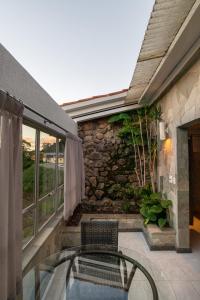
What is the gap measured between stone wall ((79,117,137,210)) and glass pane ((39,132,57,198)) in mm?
2002

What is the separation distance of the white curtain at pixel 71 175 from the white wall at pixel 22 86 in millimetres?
927

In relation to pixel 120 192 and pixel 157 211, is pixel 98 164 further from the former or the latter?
pixel 157 211

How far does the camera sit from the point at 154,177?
6.17m

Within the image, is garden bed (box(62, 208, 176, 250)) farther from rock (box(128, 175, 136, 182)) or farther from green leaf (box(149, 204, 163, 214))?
rock (box(128, 175, 136, 182))

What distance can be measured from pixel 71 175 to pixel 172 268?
254cm

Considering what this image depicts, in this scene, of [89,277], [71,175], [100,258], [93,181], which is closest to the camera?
[89,277]

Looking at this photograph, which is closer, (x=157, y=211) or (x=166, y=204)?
(x=166, y=204)

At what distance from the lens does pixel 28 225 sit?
129 inches

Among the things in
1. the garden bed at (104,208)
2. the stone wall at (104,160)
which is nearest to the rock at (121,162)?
the stone wall at (104,160)

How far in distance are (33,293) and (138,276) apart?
3.77 ft

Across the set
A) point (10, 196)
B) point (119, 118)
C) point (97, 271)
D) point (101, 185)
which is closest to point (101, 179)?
A: point (101, 185)

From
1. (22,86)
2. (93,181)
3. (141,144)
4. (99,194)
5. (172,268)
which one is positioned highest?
(22,86)

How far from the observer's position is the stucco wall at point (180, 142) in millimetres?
3480

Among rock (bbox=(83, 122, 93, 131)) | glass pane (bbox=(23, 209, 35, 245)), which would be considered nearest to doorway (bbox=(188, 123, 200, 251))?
rock (bbox=(83, 122, 93, 131))
